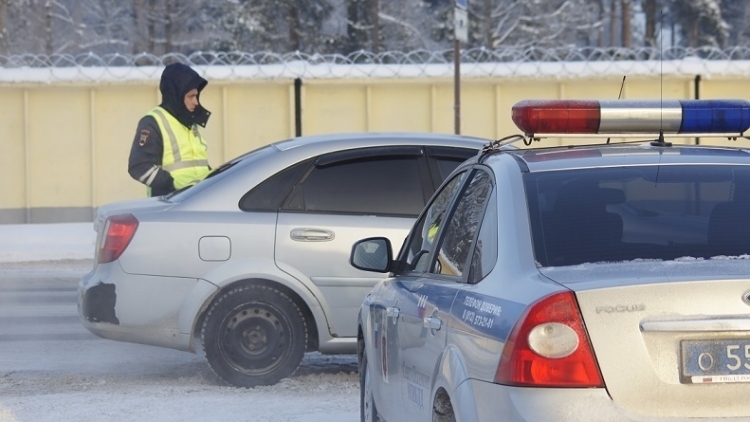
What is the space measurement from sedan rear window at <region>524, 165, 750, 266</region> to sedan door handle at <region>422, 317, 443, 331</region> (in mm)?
493

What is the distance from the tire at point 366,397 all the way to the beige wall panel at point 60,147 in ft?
55.6

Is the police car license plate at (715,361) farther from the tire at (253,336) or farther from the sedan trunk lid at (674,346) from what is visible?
the tire at (253,336)

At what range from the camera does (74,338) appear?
10516 mm

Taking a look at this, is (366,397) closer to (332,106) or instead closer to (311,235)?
(311,235)

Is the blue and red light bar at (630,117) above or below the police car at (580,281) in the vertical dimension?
above

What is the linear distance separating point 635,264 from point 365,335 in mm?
2262

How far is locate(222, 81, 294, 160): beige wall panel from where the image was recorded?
878 inches

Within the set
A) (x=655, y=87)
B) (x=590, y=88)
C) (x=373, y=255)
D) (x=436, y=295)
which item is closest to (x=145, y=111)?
(x=590, y=88)

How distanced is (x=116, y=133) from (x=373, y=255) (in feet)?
57.2

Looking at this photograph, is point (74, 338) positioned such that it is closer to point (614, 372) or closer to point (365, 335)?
point (365, 335)

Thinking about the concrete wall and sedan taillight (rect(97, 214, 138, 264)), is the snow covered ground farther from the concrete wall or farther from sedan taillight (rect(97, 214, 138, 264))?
the concrete wall

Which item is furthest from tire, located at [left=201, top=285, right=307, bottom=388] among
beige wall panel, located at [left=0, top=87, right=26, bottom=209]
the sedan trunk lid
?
beige wall panel, located at [left=0, top=87, right=26, bottom=209]

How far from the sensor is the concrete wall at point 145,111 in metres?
22.2

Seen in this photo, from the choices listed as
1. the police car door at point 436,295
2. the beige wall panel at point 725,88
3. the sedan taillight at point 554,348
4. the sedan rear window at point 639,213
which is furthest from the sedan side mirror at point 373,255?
the beige wall panel at point 725,88
